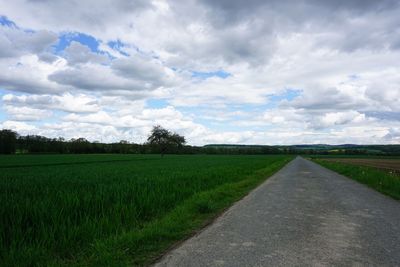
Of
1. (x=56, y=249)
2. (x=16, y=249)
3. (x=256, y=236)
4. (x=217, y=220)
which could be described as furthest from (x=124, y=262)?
(x=217, y=220)

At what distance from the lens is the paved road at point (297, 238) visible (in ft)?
17.3

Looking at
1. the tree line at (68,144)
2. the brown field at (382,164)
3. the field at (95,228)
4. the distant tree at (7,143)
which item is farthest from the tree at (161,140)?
the field at (95,228)

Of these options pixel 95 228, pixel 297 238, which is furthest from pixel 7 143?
pixel 297 238

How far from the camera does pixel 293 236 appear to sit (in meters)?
6.78

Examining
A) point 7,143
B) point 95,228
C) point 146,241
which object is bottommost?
point 146,241

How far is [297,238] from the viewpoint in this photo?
6621mm

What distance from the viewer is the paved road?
526 centimetres

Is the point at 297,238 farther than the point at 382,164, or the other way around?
the point at 382,164

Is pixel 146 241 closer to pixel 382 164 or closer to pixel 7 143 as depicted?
pixel 382 164

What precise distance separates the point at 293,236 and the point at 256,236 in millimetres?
777

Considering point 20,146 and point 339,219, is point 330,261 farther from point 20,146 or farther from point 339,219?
point 20,146

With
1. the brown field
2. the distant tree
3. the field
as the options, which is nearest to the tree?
the distant tree

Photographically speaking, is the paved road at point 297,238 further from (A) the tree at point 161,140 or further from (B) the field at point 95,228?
(A) the tree at point 161,140

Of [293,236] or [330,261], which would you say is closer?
[330,261]
